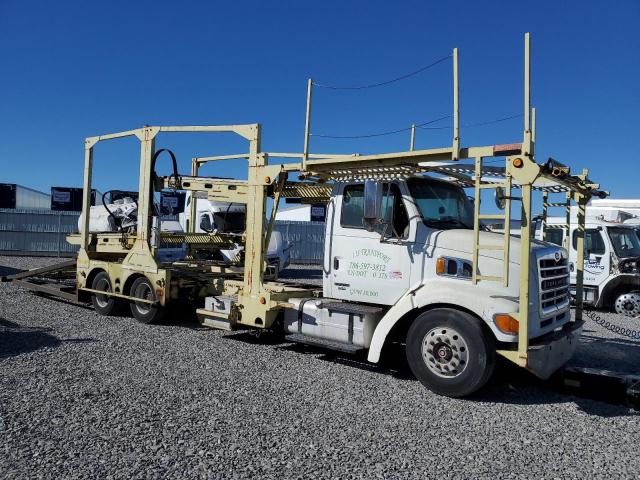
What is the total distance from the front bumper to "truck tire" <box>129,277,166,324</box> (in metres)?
5.98

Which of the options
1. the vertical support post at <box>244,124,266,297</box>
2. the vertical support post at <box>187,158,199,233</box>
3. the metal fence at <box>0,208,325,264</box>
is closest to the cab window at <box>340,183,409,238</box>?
the vertical support post at <box>244,124,266,297</box>

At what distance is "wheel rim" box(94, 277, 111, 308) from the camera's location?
10117 mm

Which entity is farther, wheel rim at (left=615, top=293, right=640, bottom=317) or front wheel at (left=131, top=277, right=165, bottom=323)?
wheel rim at (left=615, top=293, right=640, bottom=317)

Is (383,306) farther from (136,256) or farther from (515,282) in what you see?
(136,256)

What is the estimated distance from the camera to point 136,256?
9.53 metres

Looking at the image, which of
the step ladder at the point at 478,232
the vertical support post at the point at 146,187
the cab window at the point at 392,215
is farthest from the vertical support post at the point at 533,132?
the vertical support post at the point at 146,187

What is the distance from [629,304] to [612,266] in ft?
2.88

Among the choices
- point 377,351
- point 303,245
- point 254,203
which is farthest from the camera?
point 303,245

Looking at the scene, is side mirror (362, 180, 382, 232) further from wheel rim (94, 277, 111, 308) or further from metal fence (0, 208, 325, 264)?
metal fence (0, 208, 325, 264)

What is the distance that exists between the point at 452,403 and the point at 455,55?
3573 mm

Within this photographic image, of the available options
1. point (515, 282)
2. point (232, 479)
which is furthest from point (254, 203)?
point (232, 479)

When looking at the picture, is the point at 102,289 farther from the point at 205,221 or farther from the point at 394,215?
the point at 205,221

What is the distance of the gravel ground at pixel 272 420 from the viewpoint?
3896 millimetres

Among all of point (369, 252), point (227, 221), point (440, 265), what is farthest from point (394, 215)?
point (227, 221)
